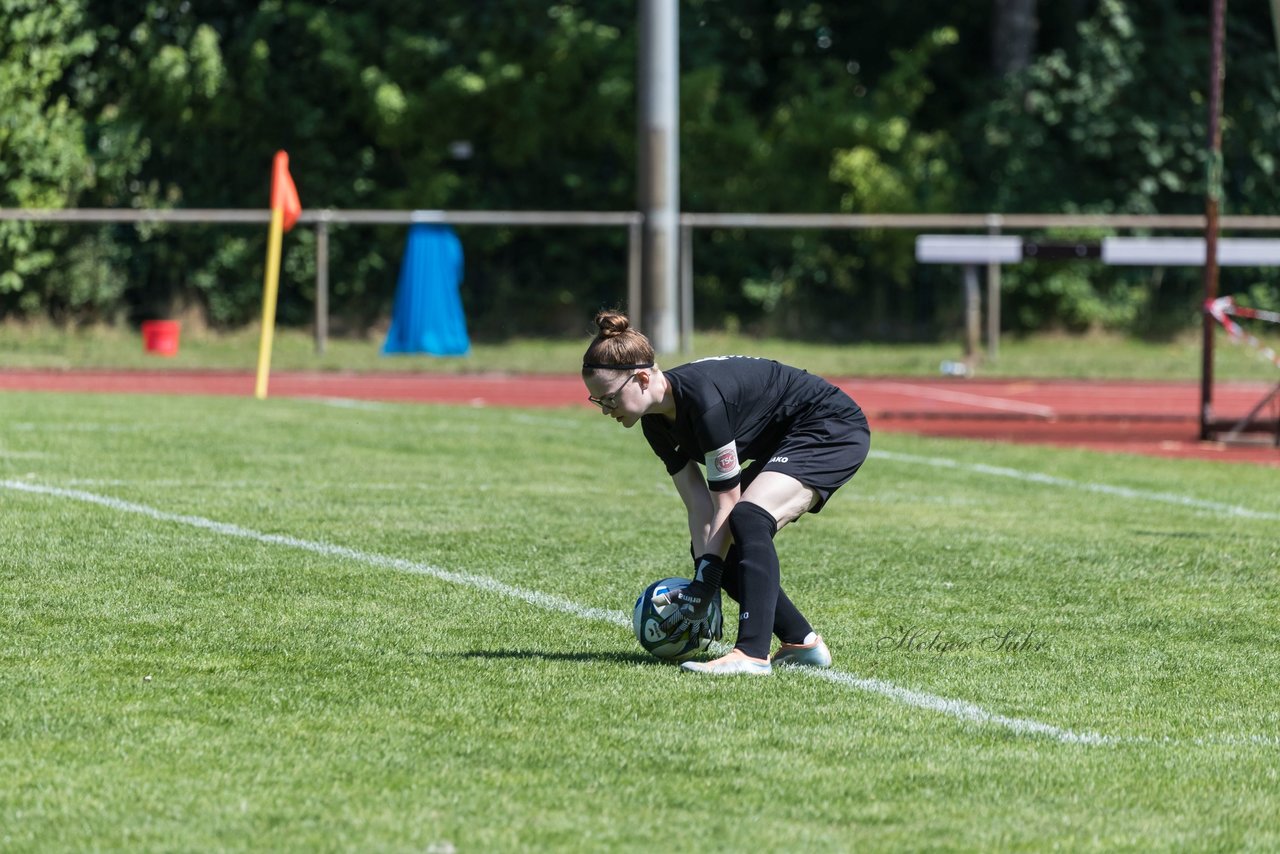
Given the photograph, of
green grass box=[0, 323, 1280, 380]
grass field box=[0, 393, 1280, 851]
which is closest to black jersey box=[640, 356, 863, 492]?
grass field box=[0, 393, 1280, 851]

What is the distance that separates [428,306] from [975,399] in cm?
826

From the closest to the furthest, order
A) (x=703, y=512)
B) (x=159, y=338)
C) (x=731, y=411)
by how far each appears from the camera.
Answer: (x=731, y=411), (x=703, y=512), (x=159, y=338)


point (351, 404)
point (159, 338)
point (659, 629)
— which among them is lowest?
point (659, 629)

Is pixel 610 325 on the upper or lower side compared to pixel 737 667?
upper

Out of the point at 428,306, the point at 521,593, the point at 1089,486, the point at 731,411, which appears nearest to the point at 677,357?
the point at 428,306

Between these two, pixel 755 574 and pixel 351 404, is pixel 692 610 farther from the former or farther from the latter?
pixel 351 404

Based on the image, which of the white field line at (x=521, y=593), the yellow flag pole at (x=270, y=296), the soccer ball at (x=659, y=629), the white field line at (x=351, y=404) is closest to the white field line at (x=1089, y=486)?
the white field line at (x=351, y=404)

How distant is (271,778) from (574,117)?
85.4ft

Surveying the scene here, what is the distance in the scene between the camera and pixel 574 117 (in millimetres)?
30578

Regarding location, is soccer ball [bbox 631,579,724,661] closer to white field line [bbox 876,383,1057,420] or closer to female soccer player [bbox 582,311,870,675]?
female soccer player [bbox 582,311,870,675]

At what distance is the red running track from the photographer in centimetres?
1719

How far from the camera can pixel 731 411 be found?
22.2 ft

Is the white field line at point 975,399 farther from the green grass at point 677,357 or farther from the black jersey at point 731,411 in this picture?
the black jersey at point 731,411

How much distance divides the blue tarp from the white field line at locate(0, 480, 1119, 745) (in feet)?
46.5
